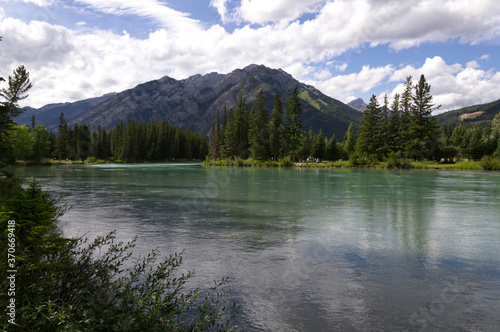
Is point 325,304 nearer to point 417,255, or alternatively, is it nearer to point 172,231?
point 417,255

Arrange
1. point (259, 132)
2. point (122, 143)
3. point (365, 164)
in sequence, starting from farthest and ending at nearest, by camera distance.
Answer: point (122, 143) < point (259, 132) < point (365, 164)

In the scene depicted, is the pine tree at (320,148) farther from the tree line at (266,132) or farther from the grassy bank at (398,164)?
the grassy bank at (398,164)

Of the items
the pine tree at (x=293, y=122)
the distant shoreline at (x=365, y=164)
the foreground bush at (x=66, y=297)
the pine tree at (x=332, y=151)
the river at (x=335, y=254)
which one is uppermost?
the pine tree at (x=293, y=122)

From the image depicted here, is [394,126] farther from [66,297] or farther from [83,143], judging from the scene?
[83,143]

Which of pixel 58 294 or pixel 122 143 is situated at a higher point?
pixel 122 143

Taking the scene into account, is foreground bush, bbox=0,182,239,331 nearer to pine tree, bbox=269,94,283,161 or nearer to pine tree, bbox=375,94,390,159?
pine tree, bbox=269,94,283,161

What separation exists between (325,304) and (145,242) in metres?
8.36

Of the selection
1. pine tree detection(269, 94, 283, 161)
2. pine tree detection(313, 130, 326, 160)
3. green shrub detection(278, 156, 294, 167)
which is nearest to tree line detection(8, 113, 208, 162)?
pine tree detection(269, 94, 283, 161)

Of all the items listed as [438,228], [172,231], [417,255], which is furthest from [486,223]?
[172,231]

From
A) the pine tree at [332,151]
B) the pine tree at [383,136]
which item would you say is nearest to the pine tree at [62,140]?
the pine tree at [332,151]

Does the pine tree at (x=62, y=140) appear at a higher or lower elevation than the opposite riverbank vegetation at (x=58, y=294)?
higher

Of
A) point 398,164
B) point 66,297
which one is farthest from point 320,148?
point 66,297

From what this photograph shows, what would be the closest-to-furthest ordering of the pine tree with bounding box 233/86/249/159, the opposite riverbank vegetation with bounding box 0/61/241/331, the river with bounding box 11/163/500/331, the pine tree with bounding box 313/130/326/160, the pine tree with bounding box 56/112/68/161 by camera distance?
1. the opposite riverbank vegetation with bounding box 0/61/241/331
2. the river with bounding box 11/163/500/331
3. the pine tree with bounding box 233/86/249/159
4. the pine tree with bounding box 313/130/326/160
5. the pine tree with bounding box 56/112/68/161

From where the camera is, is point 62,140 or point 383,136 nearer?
point 383,136
